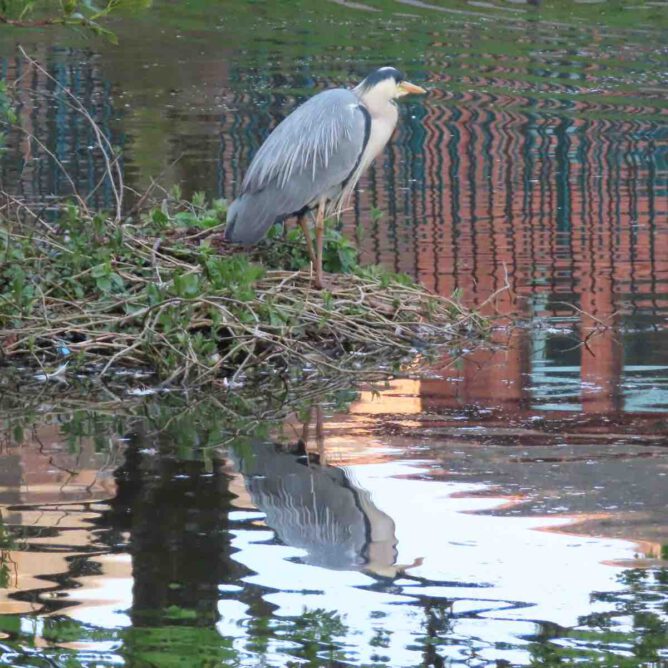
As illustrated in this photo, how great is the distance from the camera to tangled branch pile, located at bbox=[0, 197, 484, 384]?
→ 7.94 meters

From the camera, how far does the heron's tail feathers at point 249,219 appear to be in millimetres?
8719

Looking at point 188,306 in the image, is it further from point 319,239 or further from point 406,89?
point 406,89

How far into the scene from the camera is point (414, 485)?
5.97 meters

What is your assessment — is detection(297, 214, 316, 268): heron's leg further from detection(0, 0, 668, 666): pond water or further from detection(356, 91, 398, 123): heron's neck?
detection(0, 0, 668, 666): pond water

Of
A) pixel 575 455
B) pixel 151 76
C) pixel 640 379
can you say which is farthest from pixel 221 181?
pixel 151 76

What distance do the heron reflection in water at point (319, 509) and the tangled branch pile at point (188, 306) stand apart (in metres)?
1.37

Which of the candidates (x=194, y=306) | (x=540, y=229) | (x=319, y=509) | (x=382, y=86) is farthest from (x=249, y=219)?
(x=540, y=229)

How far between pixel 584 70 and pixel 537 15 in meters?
10.6

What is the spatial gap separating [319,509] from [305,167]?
3.52 meters

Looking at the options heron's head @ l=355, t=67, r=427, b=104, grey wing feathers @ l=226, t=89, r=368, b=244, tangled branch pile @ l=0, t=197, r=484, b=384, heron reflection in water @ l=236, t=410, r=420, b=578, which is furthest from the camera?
heron's head @ l=355, t=67, r=427, b=104

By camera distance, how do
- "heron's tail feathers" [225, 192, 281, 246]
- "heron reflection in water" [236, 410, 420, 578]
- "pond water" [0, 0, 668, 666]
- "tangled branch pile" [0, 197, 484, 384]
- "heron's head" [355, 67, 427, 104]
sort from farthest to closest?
"heron's head" [355, 67, 427, 104], "heron's tail feathers" [225, 192, 281, 246], "tangled branch pile" [0, 197, 484, 384], "heron reflection in water" [236, 410, 420, 578], "pond water" [0, 0, 668, 666]

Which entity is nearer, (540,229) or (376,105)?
(376,105)

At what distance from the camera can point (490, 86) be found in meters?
21.3

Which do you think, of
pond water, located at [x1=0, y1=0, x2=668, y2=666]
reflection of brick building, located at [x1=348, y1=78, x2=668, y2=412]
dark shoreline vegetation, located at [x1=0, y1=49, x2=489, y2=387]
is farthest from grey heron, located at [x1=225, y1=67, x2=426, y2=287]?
reflection of brick building, located at [x1=348, y1=78, x2=668, y2=412]
